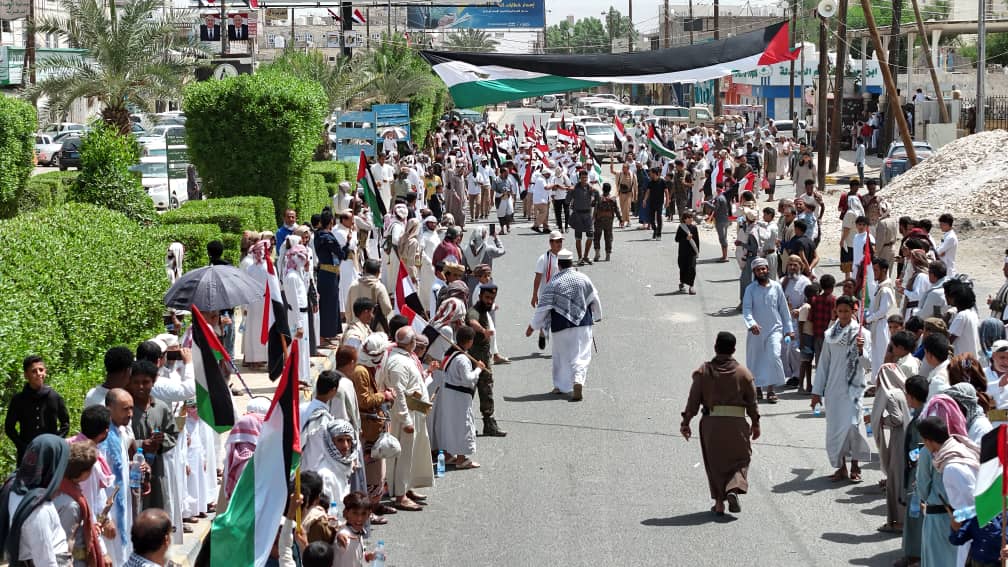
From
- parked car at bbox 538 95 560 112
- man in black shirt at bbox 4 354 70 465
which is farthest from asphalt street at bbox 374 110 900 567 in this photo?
parked car at bbox 538 95 560 112

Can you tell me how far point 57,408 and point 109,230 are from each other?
238 inches

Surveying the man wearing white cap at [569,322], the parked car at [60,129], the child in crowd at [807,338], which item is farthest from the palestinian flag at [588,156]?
the parked car at [60,129]

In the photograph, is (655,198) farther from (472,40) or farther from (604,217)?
(472,40)

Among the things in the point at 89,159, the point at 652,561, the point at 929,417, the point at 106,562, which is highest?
the point at 89,159

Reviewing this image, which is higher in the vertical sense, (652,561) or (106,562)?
(106,562)

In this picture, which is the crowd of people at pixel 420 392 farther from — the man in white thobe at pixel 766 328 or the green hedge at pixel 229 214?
the green hedge at pixel 229 214

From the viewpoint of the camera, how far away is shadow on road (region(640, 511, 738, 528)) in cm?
991

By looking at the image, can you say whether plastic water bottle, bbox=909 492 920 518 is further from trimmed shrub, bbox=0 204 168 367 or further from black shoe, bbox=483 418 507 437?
trimmed shrub, bbox=0 204 168 367

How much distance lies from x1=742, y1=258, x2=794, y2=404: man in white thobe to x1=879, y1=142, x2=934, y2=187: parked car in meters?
23.0

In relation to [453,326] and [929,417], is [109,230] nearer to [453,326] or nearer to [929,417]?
[453,326]

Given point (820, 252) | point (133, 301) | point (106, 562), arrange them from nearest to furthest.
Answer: point (106, 562), point (133, 301), point (820, 252)

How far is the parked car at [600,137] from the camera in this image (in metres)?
53.4

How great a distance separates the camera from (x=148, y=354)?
340 inches

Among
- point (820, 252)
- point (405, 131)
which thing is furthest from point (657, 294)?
point (405, 131)
